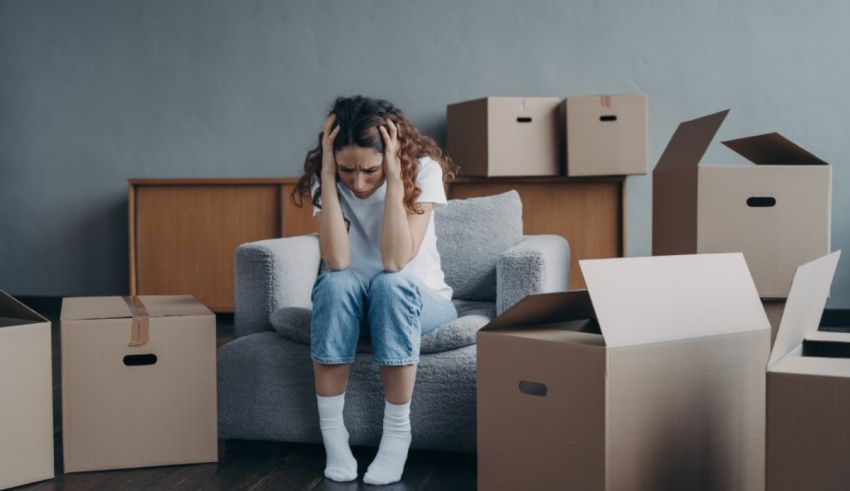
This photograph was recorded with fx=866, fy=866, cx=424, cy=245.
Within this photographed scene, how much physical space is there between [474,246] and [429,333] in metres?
0.55

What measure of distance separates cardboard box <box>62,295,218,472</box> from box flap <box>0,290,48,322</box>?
0.06 meters

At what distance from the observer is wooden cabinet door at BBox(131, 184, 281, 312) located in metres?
4.06

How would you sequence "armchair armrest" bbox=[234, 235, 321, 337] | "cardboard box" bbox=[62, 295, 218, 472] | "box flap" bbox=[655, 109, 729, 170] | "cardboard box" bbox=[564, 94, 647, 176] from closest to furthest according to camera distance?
"cardboard box" bbox=[62, 295, 218, 472]
"box flap" bbox=[655, 109, 729, 170]
"armchair armrest" bbox=[234, 235, 321, 337]
"cardboard box" bbox=[564, 94, 647, 176]

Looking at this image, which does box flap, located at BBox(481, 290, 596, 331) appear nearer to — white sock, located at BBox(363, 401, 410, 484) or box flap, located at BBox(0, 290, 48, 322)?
white sock, located at BBox(363, 401, 410, 484)

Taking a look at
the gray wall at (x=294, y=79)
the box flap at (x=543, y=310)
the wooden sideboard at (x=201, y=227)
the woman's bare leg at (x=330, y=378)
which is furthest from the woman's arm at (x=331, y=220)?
the gray wall at (x=294, y=79)

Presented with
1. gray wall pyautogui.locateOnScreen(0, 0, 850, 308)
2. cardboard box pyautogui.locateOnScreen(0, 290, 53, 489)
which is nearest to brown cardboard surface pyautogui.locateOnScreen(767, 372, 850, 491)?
cardboard box pyautogui.locateOnScreen(0, 290, 53, 489)

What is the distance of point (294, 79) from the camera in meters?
4.26

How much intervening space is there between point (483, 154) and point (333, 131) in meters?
1.72

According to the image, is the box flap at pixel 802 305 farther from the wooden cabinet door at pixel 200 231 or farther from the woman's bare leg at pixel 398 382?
the wooden cabinet door at pixel 200 231

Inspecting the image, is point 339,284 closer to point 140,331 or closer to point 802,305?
point 140,331

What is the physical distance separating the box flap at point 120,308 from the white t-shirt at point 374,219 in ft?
1.24

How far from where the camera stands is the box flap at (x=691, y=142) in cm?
201

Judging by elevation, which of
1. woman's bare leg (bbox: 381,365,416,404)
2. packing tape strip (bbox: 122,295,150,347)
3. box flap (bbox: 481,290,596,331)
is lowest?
woman's bare leg (bbox: 381,365,416,404)

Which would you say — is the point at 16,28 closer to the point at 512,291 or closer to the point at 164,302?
the point at 164,302
